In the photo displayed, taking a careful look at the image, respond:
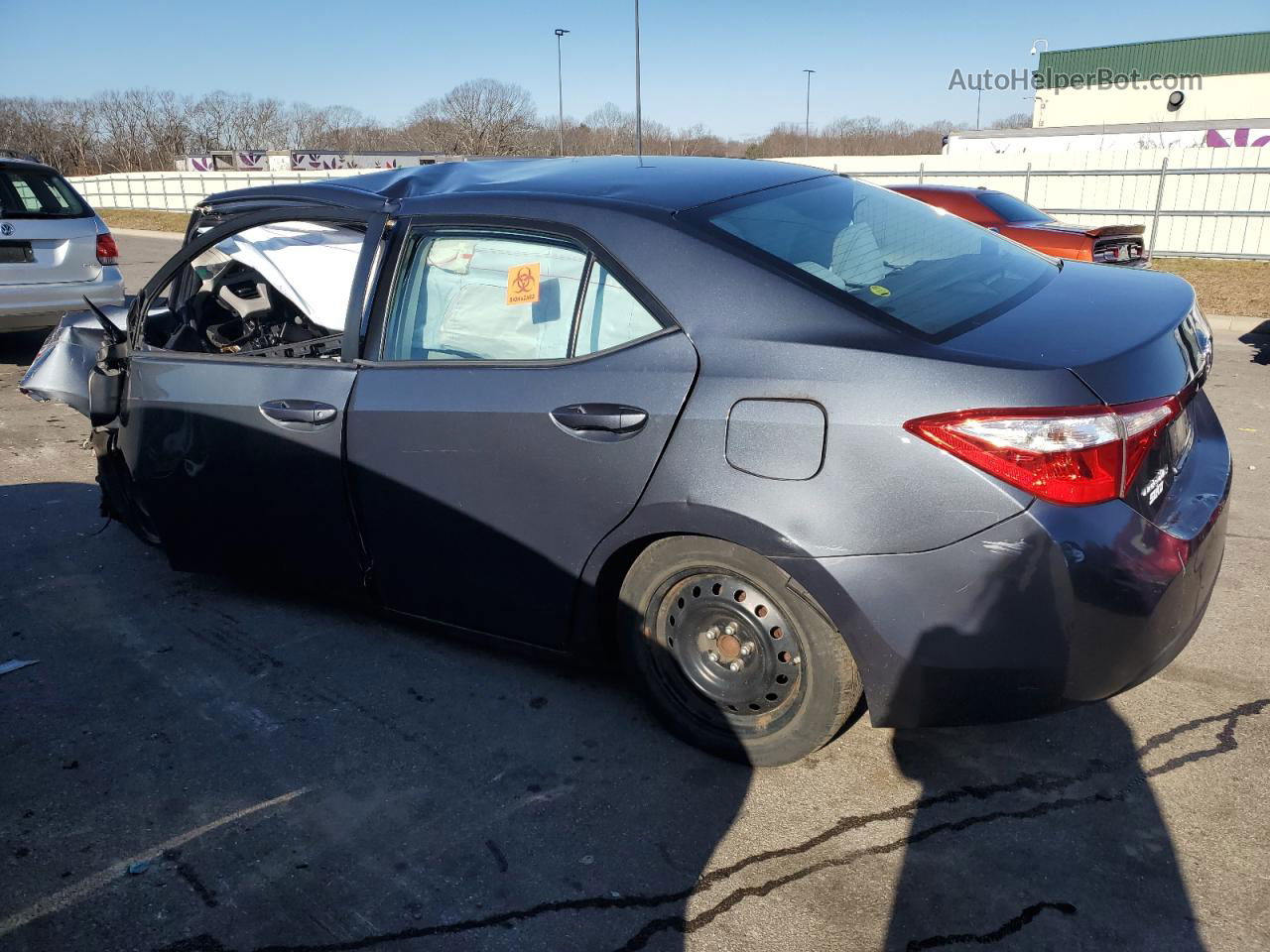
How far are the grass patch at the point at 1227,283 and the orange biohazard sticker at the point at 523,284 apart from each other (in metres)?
9.66

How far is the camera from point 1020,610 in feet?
7.68

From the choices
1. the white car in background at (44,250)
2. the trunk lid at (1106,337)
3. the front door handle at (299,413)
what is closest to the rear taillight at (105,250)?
the white car in background at (44,250)

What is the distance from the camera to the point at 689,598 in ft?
9.34

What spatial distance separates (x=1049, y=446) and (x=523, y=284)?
5.31ft

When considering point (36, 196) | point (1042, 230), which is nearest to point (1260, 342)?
point (1042, 230)

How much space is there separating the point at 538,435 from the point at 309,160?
50.8 metres

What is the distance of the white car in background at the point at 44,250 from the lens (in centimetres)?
846

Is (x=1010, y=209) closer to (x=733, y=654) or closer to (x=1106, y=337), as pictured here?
(x=1106, y=337)

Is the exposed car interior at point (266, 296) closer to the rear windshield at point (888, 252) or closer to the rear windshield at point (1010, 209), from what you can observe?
the rear windshield at point (888, 252)

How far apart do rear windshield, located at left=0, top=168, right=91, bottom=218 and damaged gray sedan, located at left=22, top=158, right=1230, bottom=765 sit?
5.75m

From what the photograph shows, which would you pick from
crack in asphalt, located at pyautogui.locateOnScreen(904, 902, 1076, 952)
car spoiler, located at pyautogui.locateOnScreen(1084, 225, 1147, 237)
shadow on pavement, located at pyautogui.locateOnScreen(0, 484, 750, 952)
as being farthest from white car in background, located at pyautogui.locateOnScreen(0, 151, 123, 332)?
car spoiler, located at pyautogui.locateOnScreen(1084, 225, 1147, 237)

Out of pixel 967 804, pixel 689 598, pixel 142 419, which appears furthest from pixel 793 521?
pixel 142 419

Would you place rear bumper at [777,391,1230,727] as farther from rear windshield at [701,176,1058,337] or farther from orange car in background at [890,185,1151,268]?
orange car in background at [890,185,1151,268]

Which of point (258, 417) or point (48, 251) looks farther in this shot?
point (48, 251)
